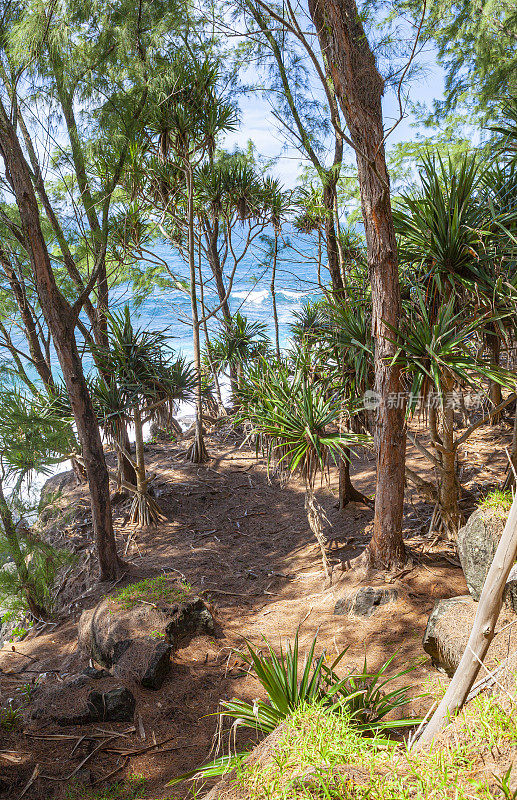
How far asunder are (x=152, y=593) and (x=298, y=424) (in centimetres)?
205

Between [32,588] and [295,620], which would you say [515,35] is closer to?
[295,620]

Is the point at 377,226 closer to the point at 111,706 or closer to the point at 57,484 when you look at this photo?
the point at 111,706

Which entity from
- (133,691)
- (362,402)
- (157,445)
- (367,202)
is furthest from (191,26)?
(133,691)

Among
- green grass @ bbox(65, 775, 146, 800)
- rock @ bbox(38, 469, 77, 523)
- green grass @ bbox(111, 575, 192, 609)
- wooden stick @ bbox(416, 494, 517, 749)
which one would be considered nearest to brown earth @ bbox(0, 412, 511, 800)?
green grass @ bbox(65, 775, 146, 800)

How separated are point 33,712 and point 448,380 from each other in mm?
4087

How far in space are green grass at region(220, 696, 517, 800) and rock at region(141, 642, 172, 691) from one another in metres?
2.26

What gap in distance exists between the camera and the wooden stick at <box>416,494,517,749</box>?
1812 mm

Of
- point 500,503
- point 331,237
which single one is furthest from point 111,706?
point 331,237

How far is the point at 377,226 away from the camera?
13.6ft

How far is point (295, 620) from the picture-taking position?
15.1ft

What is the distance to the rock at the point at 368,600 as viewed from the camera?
4.40 meters

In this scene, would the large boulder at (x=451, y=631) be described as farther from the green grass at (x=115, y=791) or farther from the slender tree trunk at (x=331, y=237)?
the slender tree trunk at (x=331, y=237)

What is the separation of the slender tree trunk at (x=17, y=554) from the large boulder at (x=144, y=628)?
3.41ft

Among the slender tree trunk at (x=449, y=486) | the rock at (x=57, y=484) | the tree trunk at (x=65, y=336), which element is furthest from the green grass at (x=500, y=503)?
the rock at (x=57, y=484)
